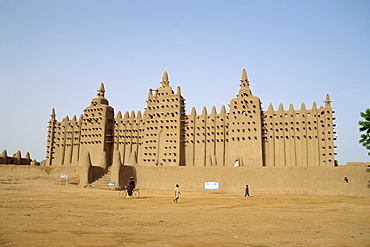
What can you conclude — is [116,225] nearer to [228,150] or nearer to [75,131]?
[228,150]

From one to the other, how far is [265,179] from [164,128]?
61.9 ft

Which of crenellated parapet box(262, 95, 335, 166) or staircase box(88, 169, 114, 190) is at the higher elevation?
crenellated parapet box(262, 95, 335, 166)

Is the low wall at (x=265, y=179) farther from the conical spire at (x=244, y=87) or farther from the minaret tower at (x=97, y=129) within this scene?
the minaret tower at (x=97, y=129)

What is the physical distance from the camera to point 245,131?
38.1m

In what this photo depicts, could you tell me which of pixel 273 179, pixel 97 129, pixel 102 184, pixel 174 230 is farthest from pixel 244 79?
pixel 174 230

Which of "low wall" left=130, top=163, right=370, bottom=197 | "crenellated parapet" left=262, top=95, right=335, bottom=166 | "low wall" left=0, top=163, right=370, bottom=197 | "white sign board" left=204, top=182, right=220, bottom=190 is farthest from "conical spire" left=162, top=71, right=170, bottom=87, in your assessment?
"white sign board" left=204, top=182, right=220, bottom=190

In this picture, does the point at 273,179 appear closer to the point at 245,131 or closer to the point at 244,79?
the point at 245,131

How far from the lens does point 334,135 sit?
35438 mm

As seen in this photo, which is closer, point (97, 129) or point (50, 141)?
point (97, 129)

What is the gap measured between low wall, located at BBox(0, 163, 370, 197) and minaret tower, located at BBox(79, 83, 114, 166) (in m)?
16.1

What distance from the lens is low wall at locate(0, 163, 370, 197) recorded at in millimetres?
24594

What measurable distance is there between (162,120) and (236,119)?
32.6 ft

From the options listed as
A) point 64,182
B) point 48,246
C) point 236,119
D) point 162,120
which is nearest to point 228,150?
point 236,119

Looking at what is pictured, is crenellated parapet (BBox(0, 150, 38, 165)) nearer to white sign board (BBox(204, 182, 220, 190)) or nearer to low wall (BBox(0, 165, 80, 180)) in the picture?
low wall (BBox(0, 165, 80, 180))
